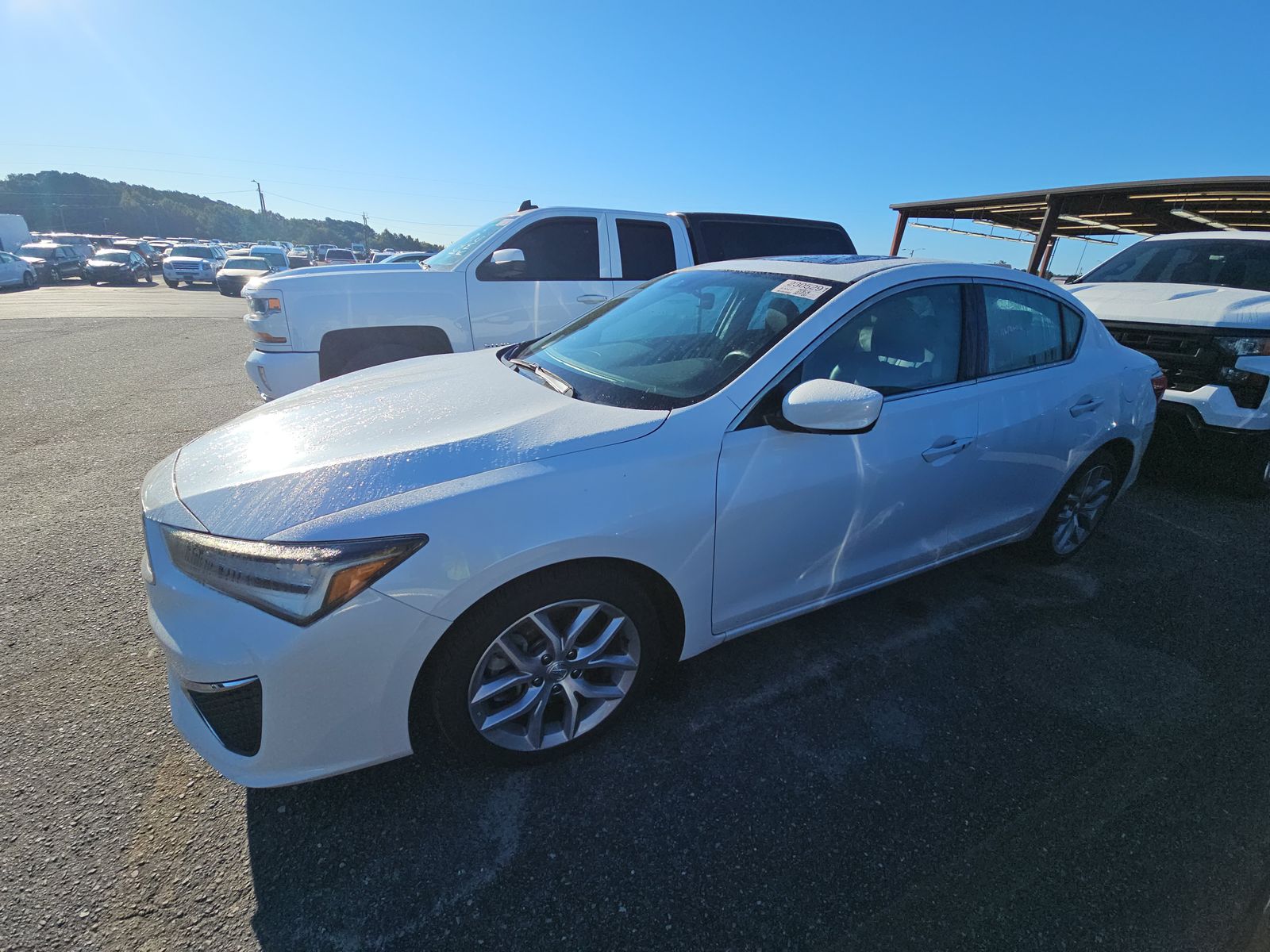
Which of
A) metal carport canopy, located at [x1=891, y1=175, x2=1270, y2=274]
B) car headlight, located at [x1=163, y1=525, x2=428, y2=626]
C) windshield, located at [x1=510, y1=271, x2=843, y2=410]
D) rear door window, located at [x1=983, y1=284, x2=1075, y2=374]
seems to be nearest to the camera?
car headlight, located at [x1=163, y1=525, x2=428, y2=626]

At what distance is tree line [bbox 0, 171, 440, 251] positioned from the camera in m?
77.1

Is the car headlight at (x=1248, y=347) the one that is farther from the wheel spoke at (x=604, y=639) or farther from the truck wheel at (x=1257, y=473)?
the wheel spoke at (x=604, y=639)

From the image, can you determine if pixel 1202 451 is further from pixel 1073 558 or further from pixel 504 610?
pixel 504 610

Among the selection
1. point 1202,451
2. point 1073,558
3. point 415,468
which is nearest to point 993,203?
point 1202,451

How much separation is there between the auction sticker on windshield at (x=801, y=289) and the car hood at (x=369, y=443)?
34.4 inches

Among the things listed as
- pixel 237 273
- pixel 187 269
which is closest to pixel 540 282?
pixel 237 273

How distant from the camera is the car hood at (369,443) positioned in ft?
5.49

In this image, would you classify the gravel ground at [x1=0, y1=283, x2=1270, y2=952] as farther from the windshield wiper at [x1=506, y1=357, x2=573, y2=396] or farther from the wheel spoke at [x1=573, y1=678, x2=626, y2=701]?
the windshield wiper at [x1=506, y1=357, x2=573, y2=396]

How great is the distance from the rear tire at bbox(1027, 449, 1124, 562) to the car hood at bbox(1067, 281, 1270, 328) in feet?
6.35

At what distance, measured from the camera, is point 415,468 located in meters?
1.74

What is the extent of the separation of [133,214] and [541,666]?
350 ft

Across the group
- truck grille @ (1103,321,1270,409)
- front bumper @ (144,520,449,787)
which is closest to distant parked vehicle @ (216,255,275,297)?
front bumper @ (144,520,449,787)

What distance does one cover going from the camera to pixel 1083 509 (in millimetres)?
3422

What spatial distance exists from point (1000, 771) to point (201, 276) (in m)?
32.8
